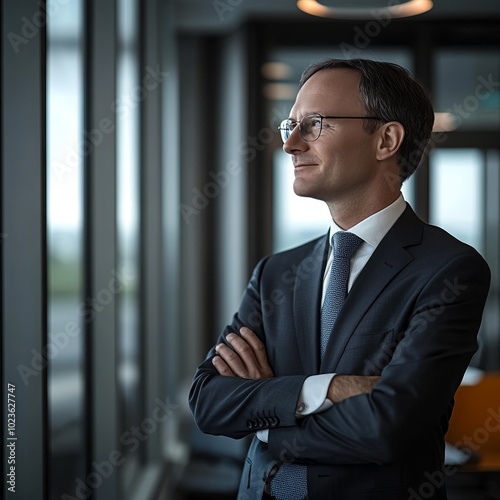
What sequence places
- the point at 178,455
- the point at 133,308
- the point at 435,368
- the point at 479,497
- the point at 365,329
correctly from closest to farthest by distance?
the point at 435,368 → the point at 365,329 → the point at 479,497 → the point at 133,308 → the point at 178,455

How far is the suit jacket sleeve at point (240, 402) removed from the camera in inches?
64.9

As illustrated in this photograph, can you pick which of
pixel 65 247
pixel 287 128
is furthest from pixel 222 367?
pixel 65 247

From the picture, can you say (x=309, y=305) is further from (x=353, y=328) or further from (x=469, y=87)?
(x=469, y=87)

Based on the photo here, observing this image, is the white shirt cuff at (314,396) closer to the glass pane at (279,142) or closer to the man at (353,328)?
the man at (353,328)

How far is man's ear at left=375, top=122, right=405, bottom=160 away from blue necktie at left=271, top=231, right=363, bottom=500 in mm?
236

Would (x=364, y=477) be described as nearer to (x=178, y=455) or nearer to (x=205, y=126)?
(x=178, y=455)

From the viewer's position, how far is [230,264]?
566cm

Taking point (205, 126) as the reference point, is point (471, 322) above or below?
below

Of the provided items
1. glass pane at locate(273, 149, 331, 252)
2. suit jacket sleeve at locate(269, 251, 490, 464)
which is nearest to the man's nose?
suit jacket sleeve at locate(269, 251, 490, 464)

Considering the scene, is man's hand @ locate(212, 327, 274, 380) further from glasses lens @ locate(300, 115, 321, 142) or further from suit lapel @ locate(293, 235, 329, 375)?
glasses lens @ locate(300, 115, 321, 142)

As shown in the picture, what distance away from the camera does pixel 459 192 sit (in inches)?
212

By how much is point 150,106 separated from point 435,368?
11.2 ft

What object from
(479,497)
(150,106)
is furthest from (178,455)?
(479,497)

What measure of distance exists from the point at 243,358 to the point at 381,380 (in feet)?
1.37
